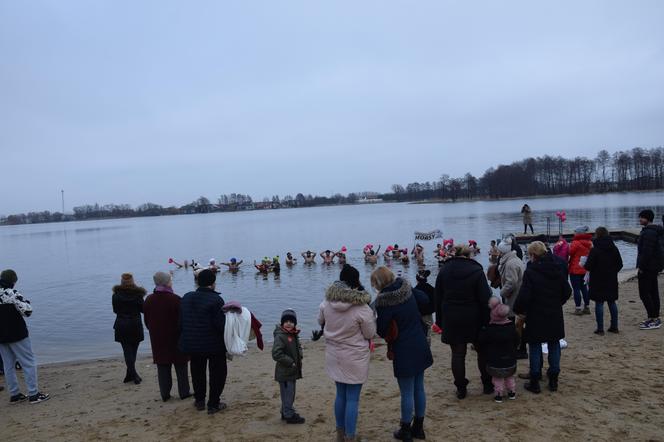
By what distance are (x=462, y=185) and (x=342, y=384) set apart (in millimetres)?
161799

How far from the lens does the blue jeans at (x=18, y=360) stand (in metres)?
6.38

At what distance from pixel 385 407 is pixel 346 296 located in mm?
2142

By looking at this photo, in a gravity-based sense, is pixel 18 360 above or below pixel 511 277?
below

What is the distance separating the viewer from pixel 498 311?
5.20m

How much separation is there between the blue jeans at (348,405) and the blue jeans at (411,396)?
0.46 metres

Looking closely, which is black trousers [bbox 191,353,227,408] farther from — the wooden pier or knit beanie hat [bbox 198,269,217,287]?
the wooden pier

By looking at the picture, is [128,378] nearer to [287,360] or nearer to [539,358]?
[287,360]

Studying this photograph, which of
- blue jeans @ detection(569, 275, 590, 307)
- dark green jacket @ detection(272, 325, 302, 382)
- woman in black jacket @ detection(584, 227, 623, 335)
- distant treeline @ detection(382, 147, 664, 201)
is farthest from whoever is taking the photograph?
distant treeline @ detection(382, 147, 664, 201)

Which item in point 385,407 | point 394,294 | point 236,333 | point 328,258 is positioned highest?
point 394,294

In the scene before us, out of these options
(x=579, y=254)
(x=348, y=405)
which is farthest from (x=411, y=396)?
(x=579, y=254)

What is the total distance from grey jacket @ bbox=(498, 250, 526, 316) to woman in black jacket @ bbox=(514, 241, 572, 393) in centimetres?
54

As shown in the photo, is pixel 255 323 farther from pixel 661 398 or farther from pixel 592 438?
pixel 661 398

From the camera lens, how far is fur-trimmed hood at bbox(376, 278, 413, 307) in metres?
4.34

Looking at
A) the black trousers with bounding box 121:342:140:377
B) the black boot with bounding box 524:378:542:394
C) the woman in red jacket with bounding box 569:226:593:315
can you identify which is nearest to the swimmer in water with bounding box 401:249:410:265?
the woman in red jacket with bounding box 569:226:593:315
